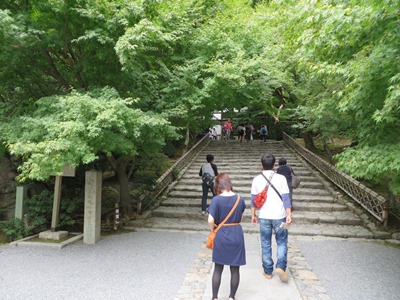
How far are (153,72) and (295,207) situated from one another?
5.97 meters

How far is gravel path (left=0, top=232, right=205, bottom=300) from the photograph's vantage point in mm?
4316

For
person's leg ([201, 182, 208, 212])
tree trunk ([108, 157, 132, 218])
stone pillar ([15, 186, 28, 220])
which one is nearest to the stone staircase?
person's leg ([201, 182, 208, 212])

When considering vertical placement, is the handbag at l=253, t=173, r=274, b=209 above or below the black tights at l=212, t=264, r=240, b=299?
above

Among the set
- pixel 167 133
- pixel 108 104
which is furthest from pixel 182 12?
pixel 108 104

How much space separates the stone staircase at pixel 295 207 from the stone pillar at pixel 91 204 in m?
1.62

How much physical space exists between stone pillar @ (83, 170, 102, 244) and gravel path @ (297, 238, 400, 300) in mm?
4742

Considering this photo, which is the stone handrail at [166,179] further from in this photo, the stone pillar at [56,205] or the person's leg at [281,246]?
the person's leg at [281,246]

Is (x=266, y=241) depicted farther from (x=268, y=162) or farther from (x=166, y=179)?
(x=166, y=179)

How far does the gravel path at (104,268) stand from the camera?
4316 mm

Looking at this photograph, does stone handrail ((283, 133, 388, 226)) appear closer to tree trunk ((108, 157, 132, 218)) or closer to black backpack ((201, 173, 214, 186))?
black backpack ((201, 173, 214, 186))

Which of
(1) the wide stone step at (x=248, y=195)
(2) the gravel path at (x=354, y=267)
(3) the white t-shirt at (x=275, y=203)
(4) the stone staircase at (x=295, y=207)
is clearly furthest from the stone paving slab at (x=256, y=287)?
(1) the wide stone step at (x=248, y=195)

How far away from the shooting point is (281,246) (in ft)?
14.4

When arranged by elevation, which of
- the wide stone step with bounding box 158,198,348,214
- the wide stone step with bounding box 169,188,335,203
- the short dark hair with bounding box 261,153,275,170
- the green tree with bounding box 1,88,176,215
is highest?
the green tree with bounding box 1,88,176,215

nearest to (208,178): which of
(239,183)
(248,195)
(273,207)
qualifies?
(248,195)
